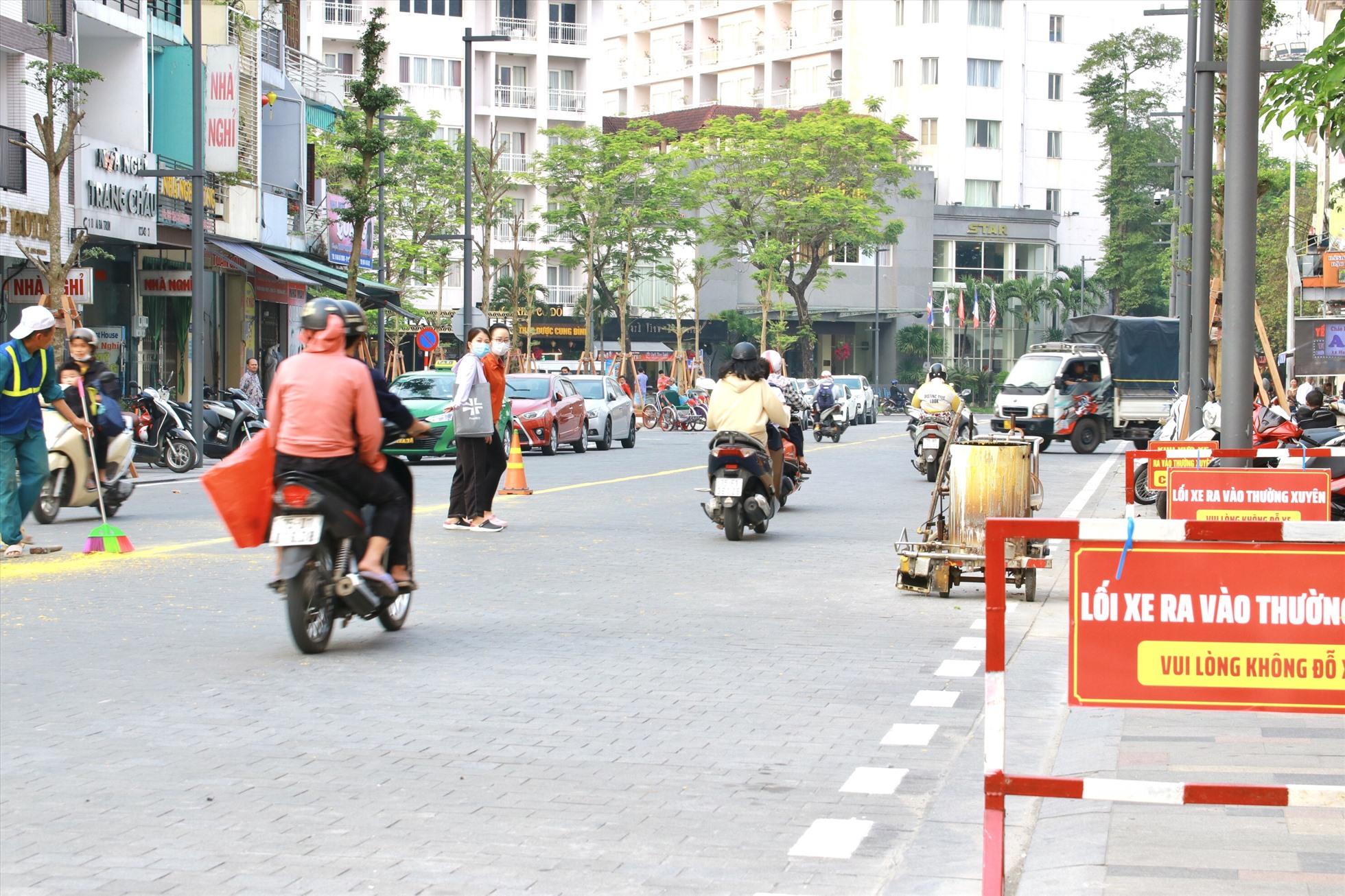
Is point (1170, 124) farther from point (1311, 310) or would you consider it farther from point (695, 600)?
point (695, 600)

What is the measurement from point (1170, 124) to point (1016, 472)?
278 feet

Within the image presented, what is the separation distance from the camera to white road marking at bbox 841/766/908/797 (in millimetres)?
6336

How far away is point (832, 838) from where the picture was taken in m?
5.66

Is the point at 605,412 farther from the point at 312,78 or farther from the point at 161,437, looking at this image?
the point at 312,78

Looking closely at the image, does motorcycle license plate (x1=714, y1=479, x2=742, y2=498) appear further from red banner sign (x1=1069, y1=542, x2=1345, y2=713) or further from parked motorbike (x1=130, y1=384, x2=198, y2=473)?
parked motorbike (x1=130, y1=384, x2=198, y2=473)

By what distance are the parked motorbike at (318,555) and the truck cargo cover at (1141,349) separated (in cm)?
3389

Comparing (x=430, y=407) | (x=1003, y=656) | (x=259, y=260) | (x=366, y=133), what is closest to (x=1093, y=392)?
(x=430, y=407)

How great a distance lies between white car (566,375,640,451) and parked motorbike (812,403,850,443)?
515 centimetres

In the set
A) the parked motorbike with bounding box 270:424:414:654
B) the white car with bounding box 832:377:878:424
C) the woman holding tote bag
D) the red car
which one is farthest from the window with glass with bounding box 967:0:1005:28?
the parked motorbike with bounding box 270:424:414:654

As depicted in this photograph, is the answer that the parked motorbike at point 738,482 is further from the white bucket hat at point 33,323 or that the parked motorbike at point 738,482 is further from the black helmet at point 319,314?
the black helmet at point 319,314

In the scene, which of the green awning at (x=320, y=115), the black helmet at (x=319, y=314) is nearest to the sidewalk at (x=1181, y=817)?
the black helmet at (x=319, y=314)

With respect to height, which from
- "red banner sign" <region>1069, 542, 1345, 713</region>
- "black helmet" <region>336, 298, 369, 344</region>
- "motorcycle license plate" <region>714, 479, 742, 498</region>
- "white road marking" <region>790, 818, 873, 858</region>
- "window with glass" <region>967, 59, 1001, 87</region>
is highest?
"window with glass" <region>967, 59, 1001, 87</region>

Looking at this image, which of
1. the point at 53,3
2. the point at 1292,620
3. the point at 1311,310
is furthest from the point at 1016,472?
the point at 1311,310

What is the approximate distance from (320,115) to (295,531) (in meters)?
48.4
